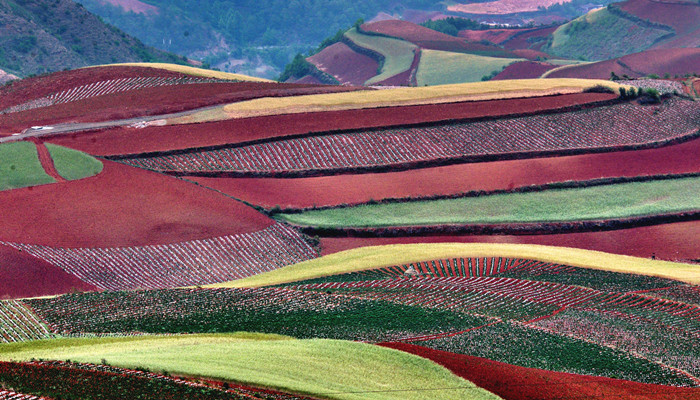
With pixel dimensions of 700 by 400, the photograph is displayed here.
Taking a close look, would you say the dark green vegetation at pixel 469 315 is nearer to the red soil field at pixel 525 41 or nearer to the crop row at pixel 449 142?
the crop row at pixel 449 142

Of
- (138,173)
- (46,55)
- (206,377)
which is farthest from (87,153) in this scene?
(46,55)

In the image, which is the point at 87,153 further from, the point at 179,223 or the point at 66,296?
the point at 66,296

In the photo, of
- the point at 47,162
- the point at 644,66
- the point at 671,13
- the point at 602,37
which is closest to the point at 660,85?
the point at 644,66

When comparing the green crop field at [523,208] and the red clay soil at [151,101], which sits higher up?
the red clay soil at [151,101]

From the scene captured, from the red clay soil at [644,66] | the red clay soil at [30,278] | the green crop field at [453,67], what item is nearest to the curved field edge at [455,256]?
the red clay soil at [30,278]

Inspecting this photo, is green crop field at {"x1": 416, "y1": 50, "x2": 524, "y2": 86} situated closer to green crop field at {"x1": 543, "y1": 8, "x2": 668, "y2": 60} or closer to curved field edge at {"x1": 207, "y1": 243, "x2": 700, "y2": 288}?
green crop field at {"x1": 543, "y1": 8, "x2": 668, "y2": 60}
